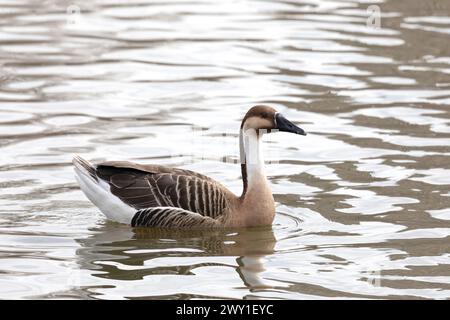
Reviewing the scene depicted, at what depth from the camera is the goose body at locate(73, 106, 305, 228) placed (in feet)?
45.6

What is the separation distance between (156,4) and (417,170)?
37.6 ft

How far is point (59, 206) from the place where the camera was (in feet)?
48.0

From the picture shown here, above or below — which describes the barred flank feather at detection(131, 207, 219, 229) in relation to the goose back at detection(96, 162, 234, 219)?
below

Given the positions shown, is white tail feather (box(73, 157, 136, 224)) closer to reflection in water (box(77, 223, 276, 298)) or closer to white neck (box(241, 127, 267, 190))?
reflection in water (box(77, 223, 276, 298))

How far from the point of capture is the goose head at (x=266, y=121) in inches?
554

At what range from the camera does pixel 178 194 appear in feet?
45.6

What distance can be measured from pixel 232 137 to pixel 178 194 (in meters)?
3.89

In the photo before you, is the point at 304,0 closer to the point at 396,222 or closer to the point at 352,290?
the point at 396,222

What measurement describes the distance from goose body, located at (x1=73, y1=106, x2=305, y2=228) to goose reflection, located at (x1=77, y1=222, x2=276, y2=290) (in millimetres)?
131

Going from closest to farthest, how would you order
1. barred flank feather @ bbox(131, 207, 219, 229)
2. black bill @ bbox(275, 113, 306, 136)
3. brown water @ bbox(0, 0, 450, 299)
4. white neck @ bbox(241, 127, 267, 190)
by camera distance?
brown water @ bbox(0, 0, 450, 299) → barred flank feather @ bbox(131, 207, 219, 229) → black bill @ bbox(275, 113, 306, 136) → white neck @ bbox(241, 127, 267, 190)

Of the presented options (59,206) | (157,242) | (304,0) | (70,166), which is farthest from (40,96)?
(304,0)

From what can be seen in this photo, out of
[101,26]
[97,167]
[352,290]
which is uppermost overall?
[101,26]

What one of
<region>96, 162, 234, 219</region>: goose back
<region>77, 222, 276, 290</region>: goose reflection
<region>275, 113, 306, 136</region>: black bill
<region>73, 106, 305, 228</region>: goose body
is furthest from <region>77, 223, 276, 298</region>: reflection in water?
<region>275, 113, 306, 136</region>: black bill

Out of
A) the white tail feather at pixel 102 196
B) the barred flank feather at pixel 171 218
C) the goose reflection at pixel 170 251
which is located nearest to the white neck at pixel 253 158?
the goose reflection at pixel 170 251
